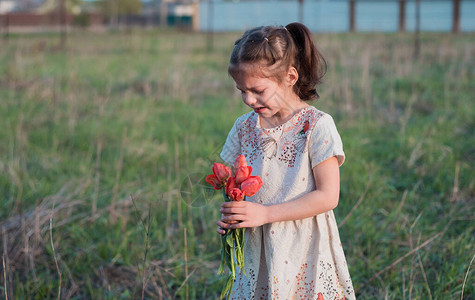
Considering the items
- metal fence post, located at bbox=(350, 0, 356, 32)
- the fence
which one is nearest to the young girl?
the fence

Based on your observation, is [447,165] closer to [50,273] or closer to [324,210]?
[324,210]

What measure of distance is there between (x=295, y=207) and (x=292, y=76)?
0.39 meters

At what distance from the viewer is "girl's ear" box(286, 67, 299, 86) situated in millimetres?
1440

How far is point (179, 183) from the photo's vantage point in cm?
319

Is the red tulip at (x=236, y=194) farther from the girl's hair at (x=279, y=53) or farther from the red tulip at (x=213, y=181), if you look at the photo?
the girl's hair at (x=279, y=53)

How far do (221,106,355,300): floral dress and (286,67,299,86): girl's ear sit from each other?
0.31 ft

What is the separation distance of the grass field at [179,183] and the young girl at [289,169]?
8.0 inches

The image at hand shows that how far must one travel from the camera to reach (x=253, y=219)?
1312 millimetres

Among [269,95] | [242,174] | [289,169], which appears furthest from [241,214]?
[269,95]

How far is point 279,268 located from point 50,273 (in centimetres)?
154

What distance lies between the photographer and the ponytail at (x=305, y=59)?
1451 mm

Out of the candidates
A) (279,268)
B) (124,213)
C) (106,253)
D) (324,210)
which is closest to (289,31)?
(324,210)

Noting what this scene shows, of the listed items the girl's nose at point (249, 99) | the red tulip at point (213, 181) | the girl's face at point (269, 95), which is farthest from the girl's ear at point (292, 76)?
the red tulip at point (213, 181)

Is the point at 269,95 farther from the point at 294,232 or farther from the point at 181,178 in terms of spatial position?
the point at 181,178
